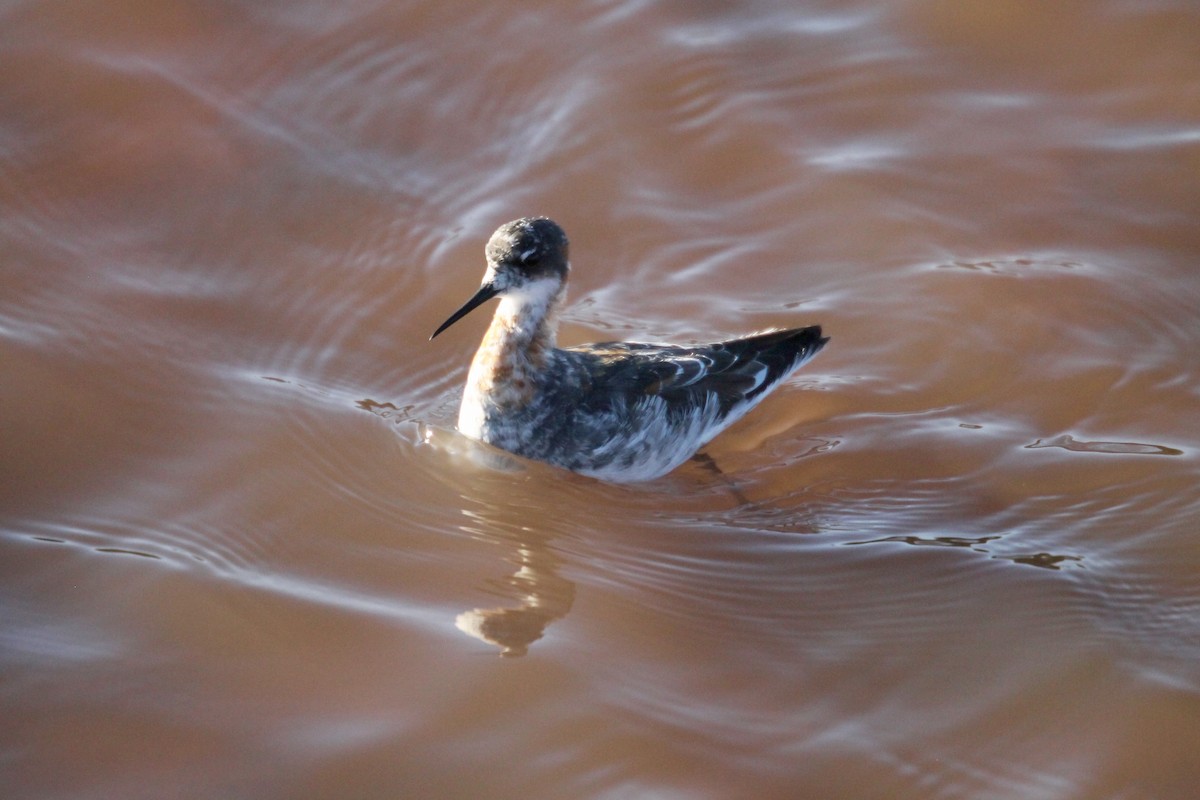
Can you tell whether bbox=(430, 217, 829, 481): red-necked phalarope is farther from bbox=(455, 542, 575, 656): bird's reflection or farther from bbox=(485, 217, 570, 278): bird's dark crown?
bbox=(455, 542, 575, 656): bird's reflection

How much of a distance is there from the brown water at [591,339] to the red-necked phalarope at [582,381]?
0.68ft

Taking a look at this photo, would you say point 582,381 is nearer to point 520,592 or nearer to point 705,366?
point 705,366

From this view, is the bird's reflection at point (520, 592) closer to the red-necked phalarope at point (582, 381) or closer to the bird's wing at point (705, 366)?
the red-necked phalarope at point (582, 381)

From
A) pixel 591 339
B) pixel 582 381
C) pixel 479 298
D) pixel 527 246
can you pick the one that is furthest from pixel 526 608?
pixel 591 339

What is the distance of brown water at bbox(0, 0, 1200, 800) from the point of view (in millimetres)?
5059

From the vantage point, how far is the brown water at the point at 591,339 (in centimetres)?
506

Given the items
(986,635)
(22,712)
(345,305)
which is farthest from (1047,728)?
(345,305)

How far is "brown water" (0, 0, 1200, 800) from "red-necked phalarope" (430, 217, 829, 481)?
8.2 inches

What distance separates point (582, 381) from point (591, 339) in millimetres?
812

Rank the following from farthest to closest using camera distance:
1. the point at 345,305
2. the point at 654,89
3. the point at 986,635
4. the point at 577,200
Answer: the point at 654,89 → the point at 577,200 → the point at 345,305 → the point at 986,635

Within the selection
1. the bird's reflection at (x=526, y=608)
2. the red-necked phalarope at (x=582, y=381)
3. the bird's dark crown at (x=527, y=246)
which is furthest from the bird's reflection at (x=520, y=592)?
the bird's dark crown at (x=527, y=246)

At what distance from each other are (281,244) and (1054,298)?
4.76 m

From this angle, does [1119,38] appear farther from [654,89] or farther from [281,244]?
[281,244]

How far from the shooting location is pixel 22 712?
4.88 m
